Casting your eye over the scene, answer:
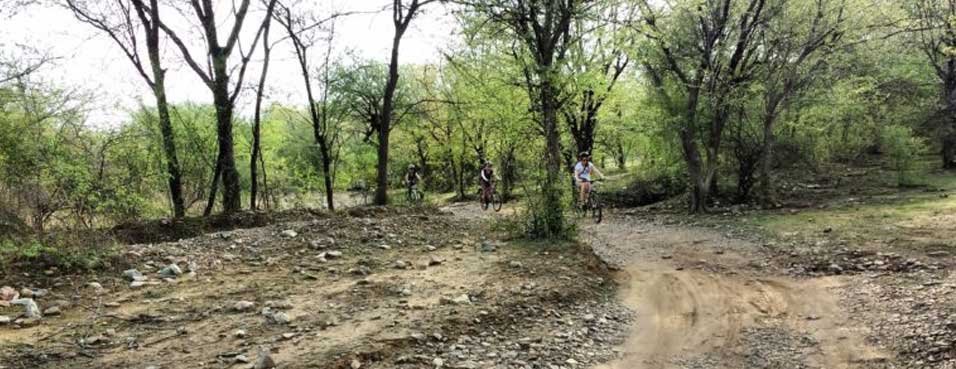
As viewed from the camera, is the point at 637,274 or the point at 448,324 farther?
the point at 637,274

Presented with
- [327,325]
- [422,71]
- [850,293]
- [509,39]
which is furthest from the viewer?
[422,71]

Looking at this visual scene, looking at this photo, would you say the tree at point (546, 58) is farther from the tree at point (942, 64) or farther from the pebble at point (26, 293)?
the tree at point (942, 64)

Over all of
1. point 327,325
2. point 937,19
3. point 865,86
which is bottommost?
point 327,325

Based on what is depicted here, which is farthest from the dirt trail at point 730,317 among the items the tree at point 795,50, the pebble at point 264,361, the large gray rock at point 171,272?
the tree at point 795,50

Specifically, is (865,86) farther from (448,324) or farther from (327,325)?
(327,325)

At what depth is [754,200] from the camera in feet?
57.9

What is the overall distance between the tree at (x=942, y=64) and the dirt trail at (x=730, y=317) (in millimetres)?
16189

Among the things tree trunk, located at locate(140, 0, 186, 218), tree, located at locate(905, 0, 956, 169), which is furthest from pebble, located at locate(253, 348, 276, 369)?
tree, located at locate(905, 0, 956, 169)

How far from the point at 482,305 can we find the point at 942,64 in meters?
26.0

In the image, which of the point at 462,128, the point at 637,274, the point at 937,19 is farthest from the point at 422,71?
the point at 637,274

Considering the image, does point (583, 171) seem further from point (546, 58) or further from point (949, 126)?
point (949, 126)

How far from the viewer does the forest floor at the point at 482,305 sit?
16.4 feet

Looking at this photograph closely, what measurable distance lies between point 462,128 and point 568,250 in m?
23.9

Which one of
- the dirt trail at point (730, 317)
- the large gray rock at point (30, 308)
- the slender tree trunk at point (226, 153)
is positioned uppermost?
the slender tree trunk at point (226, 153)
